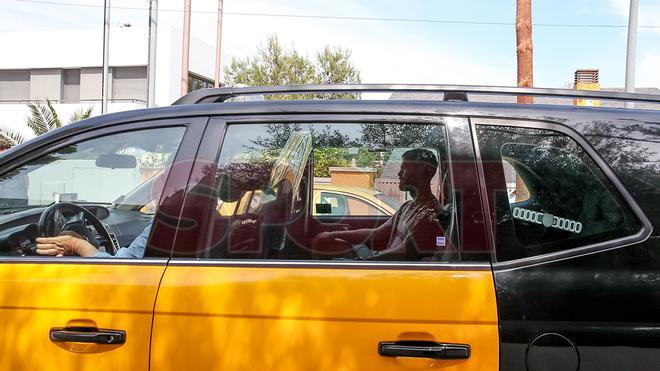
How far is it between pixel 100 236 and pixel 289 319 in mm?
1602

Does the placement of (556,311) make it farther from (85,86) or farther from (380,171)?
(85,86)

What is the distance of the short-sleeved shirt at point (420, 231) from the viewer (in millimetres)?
2023

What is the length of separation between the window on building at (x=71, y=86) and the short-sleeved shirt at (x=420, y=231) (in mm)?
28291

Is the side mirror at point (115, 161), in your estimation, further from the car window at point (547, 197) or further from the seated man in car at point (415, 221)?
the car window at point (547, 197)

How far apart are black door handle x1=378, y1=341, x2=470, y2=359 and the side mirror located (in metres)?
1.48

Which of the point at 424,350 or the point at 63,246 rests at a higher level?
the point at 63,246

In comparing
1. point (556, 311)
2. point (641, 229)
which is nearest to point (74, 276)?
point (556, 311)

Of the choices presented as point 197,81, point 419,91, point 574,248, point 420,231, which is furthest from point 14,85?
point 574,248

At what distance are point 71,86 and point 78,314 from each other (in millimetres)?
28659

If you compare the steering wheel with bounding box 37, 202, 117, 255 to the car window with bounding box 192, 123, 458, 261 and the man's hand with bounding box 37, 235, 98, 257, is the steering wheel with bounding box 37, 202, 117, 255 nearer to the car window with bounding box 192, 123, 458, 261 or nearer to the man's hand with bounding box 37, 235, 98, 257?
the man's hand with bounding box 37, 235, 98, 257

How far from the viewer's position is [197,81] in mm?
28219

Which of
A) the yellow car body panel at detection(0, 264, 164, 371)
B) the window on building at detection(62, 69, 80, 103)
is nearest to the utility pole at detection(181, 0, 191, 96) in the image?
the window on building at detection(62, 69, 80, 103)

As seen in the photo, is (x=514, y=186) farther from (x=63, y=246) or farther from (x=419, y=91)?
(x=63, y=246)

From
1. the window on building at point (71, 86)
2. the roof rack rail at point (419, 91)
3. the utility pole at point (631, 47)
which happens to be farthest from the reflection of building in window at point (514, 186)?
the window on building at point (71, 86)
